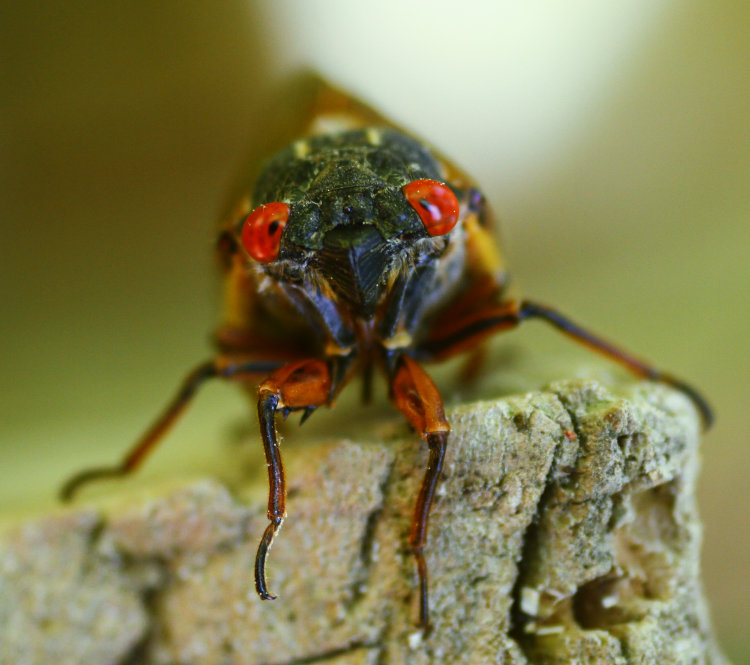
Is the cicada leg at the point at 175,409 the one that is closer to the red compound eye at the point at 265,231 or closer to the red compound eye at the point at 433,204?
the red compound eye at the point at 265,231

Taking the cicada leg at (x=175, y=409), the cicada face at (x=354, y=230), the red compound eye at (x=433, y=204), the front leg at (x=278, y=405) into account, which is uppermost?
the red compound eye at (x=433, y=204)

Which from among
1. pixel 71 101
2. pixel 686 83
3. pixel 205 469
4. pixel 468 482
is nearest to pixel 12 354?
pixel 71 101

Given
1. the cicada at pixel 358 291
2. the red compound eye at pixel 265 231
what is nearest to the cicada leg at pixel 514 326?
the cicada at pixel 358 291

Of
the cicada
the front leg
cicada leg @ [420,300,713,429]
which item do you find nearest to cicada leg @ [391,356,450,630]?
the cicada

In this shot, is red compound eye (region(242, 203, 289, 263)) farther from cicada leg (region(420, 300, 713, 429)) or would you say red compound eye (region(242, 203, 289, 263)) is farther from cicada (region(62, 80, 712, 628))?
cicada leg (region(420, 300, 713, 429))

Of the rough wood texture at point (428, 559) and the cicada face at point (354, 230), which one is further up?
the cicada face at point (354, 230)

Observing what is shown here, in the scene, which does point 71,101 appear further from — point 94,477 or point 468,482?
point 468,482
